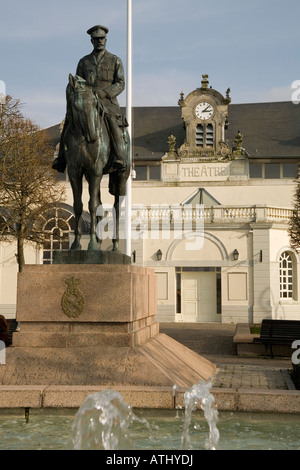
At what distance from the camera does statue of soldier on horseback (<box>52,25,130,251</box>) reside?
869cm

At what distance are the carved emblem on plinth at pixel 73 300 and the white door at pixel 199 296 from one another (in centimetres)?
2257

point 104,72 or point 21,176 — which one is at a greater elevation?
point 21,176

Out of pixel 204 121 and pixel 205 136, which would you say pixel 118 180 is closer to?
pixel 205 136

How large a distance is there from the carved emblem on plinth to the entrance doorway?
2249 cm

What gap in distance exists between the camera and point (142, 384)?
761 centimetres

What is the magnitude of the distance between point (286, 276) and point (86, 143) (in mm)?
23115

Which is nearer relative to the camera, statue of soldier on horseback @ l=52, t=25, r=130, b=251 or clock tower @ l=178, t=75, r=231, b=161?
statue of soldier on horseback @ l=52, t=25, r=130, b=251

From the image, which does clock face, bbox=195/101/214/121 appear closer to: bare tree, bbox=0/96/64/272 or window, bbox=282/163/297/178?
window, bbox=282/163/297/178

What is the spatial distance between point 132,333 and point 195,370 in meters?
1.51

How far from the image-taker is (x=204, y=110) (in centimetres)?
3691

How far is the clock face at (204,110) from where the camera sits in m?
36.9

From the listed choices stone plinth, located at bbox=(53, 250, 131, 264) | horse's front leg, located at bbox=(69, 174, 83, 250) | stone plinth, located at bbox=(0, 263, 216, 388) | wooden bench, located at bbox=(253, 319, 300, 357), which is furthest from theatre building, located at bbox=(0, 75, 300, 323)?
stone plinth, located at bbox=(0, 263, 216, 388)

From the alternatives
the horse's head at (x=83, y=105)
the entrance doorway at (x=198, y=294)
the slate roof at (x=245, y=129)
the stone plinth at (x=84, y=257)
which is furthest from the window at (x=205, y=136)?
the stone plinth at (x=84, y=257)

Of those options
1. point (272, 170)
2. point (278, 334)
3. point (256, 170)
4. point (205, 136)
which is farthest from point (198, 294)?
point (278, 334)
